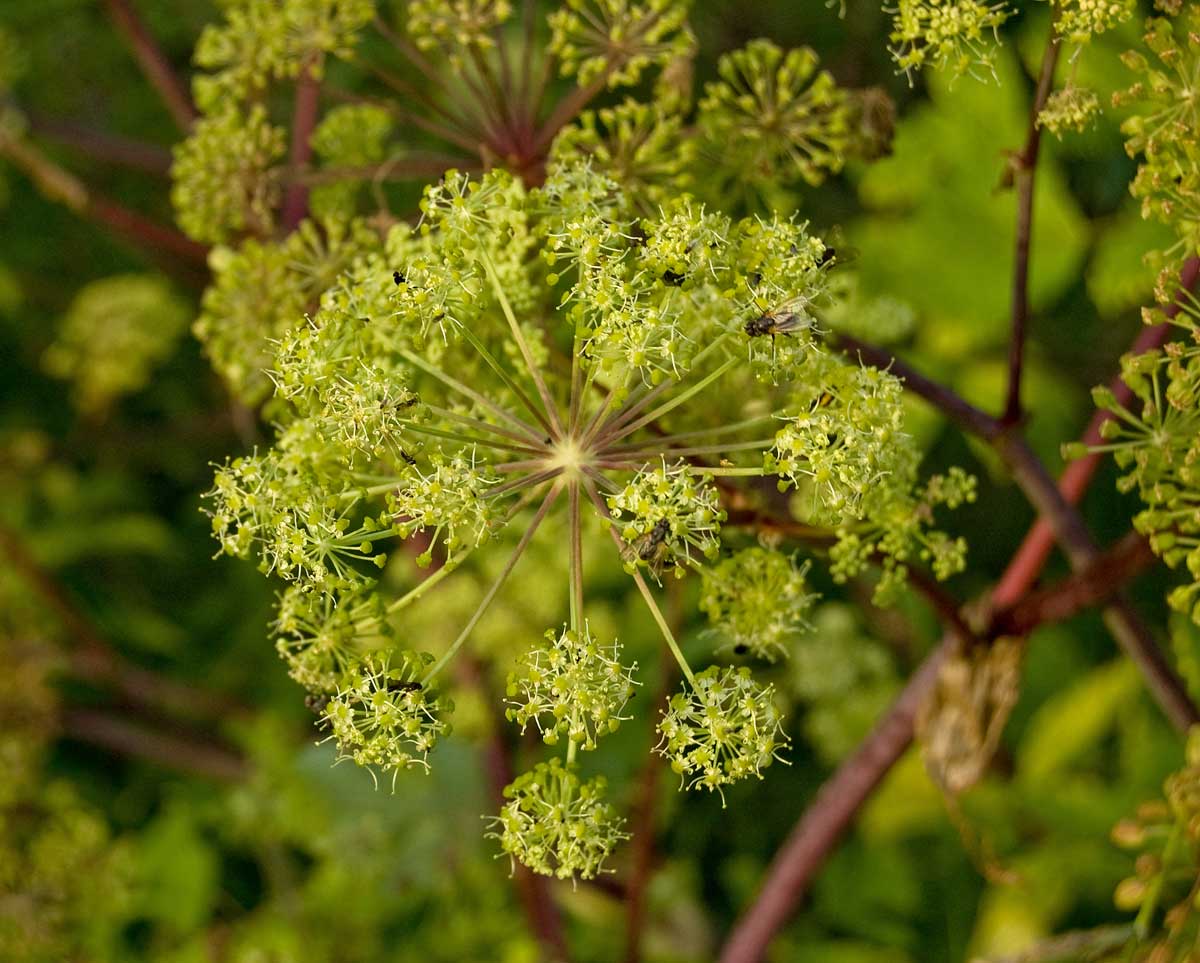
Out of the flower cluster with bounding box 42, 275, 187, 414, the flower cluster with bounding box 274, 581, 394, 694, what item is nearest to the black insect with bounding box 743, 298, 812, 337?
the flower cluster with bounding box 274, 581, 394, 694

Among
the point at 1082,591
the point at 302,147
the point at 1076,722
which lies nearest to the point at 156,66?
the point at 302,147

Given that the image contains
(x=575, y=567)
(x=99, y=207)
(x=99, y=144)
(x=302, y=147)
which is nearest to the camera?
(x=575, y=567)

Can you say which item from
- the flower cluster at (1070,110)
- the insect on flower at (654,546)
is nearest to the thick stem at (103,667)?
the insect on flower at (654,546)

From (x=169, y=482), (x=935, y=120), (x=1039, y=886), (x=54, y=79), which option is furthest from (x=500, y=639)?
(x=54, y=79)

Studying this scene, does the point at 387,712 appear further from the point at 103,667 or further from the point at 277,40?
the point at 103,667

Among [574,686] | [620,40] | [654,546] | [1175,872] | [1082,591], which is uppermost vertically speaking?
[620,40]

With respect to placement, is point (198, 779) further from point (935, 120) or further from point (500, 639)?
point (935, 120)
